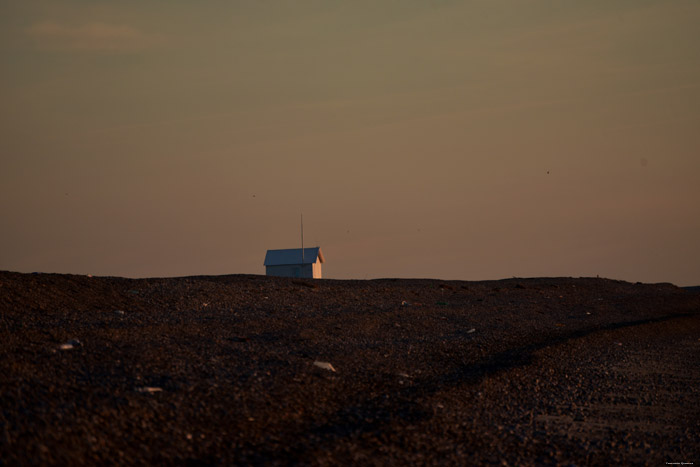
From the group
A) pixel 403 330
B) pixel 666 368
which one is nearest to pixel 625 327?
pixel 666 368

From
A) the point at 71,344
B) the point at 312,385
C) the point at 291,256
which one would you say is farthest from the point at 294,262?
the point at 312,385

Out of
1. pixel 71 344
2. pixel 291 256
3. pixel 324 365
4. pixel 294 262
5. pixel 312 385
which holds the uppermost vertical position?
pixel 291 256

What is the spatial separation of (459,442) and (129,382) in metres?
4.38

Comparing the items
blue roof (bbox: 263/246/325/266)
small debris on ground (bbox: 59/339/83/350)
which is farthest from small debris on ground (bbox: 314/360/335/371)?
blue roof (bbox: 263/246/325/266)

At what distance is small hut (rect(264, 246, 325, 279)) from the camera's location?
56.5m

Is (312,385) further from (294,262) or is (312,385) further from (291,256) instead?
(291,256)

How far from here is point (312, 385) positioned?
10.8 metres

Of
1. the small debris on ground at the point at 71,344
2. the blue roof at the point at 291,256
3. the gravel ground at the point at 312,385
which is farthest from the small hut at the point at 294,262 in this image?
the small debris on ground at the point at 71,344

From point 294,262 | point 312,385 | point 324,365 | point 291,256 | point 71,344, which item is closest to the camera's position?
point 312,385

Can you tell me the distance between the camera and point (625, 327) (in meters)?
23.9

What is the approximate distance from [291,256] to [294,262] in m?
0.73

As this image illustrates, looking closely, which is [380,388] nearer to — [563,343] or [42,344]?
[42,344]

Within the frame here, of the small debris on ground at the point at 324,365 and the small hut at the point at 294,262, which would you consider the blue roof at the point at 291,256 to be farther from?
the small debris on ground at the point at 324,365

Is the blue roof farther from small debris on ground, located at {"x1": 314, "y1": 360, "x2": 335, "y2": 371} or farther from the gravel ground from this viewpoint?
small debris on ground, located at {"x1": 314, "y1": 360, "x2": 335, "y2": 371}
